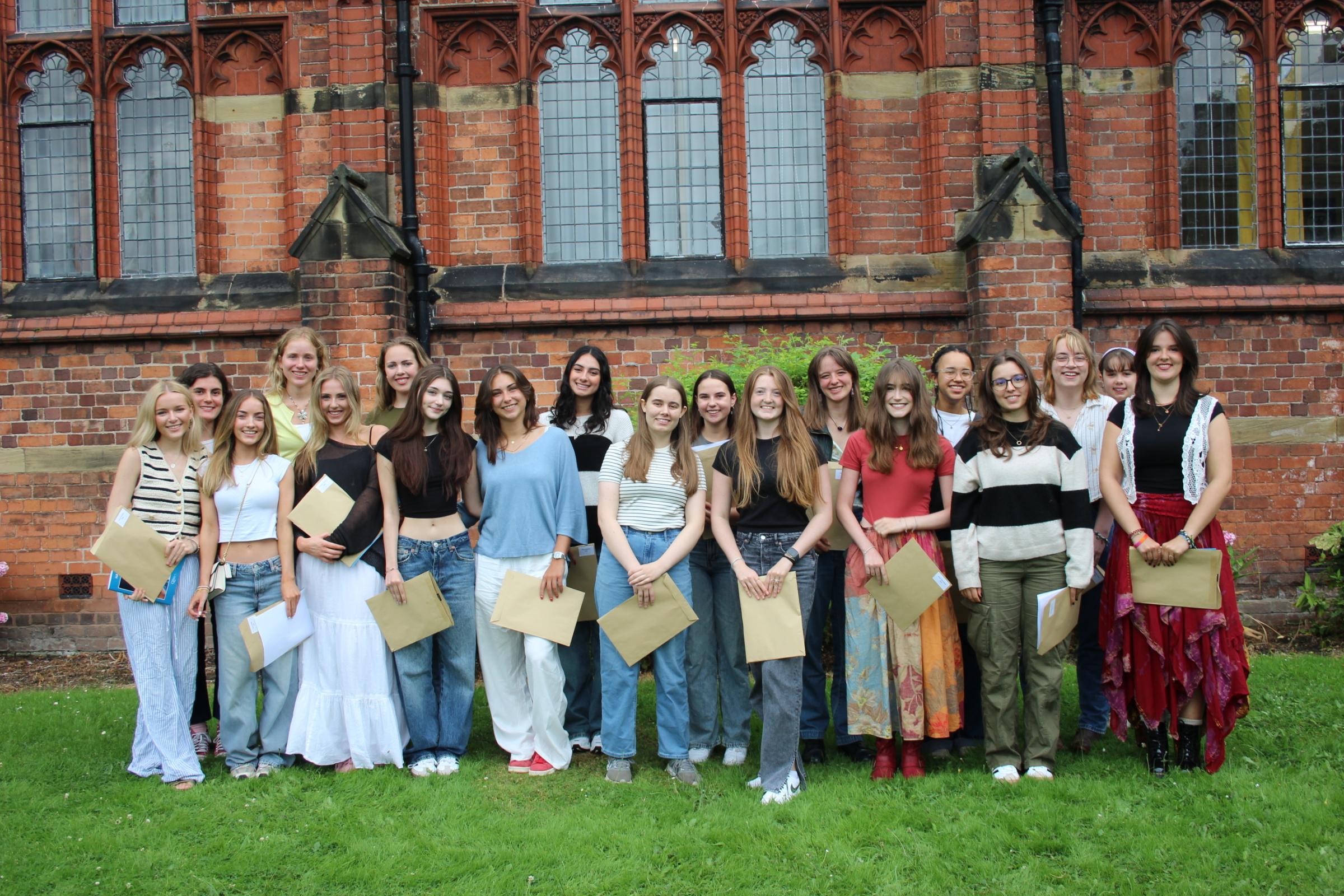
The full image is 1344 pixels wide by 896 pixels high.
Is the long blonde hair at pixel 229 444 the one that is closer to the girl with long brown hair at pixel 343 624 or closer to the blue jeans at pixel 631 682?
the girl with long brown hair at pixel 343 624

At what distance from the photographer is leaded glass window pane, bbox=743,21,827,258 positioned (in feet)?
31.0

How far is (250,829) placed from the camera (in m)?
4.32

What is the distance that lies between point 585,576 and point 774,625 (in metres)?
1.25

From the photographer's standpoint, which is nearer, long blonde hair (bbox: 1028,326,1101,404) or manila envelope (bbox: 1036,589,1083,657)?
manila envelope (bbox: 1036,589,1083,657)

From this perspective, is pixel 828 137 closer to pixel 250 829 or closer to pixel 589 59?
pixel 589 59

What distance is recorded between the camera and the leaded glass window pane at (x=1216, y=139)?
949 centimetres

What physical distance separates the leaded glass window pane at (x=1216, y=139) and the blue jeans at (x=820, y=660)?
6518 mm

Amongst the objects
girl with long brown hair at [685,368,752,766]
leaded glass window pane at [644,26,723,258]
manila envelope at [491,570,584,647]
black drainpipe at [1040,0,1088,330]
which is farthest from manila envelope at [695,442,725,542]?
black drainpipe at [1040,0,1088,330]

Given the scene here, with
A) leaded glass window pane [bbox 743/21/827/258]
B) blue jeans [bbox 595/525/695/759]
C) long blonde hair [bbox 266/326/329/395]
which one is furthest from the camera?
leaded glass window pane [bbox 743/21/827/258]

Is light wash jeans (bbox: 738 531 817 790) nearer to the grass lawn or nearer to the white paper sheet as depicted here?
the grass lawn

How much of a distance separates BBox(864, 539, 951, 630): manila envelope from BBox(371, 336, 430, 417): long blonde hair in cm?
267

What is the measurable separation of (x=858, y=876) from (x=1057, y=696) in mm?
1523

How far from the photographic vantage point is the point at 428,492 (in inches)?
197

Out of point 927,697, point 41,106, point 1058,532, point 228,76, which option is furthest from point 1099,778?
point 41,106
